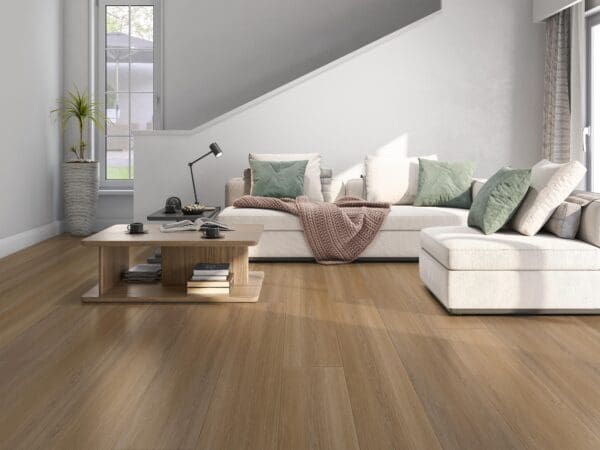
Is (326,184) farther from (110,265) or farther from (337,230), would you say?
(110,265)

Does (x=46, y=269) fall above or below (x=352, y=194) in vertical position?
below

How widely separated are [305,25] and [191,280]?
5.18m

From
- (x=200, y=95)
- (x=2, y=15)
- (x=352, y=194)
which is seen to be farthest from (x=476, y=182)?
(x=2, y=15)

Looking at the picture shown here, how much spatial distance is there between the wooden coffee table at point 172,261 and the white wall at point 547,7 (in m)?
3.74

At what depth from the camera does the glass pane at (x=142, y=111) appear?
848cm

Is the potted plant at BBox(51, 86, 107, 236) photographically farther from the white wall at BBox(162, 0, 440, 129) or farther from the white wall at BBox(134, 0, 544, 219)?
the white wall at BBox(162, 0, 440, 129)

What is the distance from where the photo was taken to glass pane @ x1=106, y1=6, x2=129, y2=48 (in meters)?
8.34

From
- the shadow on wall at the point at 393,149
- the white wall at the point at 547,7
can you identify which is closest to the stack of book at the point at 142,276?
the shadow on wall at the point at 393,149

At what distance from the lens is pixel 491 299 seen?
3.81 meters

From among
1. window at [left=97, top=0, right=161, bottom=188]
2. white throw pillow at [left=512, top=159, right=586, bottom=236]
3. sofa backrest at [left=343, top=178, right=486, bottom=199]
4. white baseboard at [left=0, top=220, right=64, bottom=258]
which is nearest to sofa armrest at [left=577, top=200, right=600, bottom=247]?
white throw pillow at [left=512, top=159, right=586, bottom=236]

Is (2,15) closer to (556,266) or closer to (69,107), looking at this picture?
(69,107)

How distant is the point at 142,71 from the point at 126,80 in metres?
0.23

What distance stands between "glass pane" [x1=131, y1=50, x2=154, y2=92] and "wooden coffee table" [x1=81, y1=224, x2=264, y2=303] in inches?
163

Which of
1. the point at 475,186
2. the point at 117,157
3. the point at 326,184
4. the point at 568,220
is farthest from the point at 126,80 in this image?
the point at 568,220
